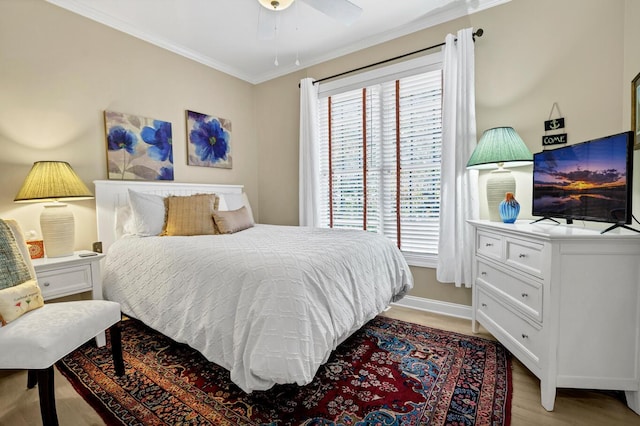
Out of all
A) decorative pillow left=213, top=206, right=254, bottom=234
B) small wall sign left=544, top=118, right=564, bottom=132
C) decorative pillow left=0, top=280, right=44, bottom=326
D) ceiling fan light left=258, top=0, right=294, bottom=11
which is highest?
ceiling fan light left=258, top=0, right=294, bottom=11

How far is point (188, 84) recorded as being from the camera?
3471mm

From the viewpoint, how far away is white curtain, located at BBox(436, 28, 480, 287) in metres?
2.63

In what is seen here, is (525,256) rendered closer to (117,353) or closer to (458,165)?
(458,165)

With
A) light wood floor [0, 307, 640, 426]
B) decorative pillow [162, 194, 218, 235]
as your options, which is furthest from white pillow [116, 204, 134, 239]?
light wood floor [0, 307, 640, 426]

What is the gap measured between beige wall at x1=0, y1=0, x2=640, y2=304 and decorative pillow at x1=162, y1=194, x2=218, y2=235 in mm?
703

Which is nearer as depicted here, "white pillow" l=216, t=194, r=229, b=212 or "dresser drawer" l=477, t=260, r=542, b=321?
"dresser drawer" l=477, t=260, r=542, b=321

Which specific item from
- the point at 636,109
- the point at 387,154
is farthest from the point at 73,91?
the point at 636,109

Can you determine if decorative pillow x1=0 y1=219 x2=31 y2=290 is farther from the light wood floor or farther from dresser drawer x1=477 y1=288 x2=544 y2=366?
dresser drawer x1=477 y1=288 x2=544 y2=366

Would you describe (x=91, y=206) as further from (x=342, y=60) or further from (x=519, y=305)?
(x=519, y=305)

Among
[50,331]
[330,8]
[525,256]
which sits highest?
[330,8]

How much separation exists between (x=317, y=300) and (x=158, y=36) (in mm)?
3207

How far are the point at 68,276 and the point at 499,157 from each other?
323cm

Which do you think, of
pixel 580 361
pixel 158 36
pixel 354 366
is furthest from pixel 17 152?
pixel 580 361

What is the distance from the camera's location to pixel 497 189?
7.67ft
